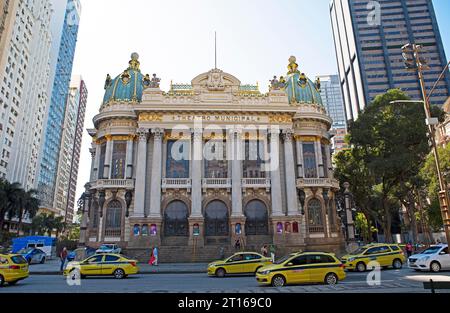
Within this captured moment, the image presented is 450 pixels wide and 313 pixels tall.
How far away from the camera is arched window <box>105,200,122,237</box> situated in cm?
3138

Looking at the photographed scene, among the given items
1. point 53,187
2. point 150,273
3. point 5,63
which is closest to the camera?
point 150,273

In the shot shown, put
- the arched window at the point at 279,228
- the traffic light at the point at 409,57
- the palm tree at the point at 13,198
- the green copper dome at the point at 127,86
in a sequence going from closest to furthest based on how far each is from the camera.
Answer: the traffic light at the point at 409,57 < the arched window at the point at 279,228 < the green copper dome at the point at 127,86 < the palm tree at the point at 13,198

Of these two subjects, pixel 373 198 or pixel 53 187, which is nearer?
pixel 373 198

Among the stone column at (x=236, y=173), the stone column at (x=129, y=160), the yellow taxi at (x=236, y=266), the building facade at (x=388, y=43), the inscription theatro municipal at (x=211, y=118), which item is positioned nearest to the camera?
the yellow taxi at (x=236, y=266)

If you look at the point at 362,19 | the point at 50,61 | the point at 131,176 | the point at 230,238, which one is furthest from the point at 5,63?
the point at 362,19

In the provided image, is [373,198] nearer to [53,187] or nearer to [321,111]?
[321,111]

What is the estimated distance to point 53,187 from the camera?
3866 inches

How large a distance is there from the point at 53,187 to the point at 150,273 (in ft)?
303

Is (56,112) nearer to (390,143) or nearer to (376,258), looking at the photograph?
(390,143)

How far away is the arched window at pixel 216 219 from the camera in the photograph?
103ft

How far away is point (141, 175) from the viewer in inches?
1256

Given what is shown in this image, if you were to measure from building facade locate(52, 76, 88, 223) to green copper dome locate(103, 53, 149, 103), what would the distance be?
245 ft

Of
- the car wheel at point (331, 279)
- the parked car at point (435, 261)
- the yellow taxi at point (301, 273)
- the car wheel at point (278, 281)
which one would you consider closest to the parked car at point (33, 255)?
the yellow taxi at point (301, 273)

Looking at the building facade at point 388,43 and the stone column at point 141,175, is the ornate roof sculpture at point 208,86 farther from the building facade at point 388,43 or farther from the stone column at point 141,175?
the building facade at point 388,43
